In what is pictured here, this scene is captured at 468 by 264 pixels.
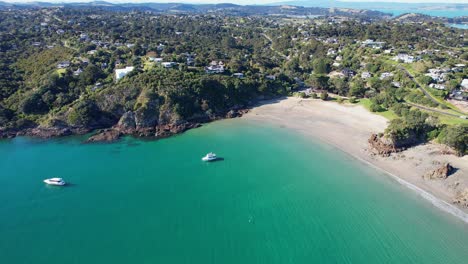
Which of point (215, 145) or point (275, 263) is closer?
point (275, 263)

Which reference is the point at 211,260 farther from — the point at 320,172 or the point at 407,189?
the point at 407,189

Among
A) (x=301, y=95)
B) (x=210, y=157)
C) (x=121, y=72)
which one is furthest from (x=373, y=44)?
(x=210, y=157)

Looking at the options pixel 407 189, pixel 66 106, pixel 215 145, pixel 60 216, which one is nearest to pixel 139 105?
pixel 66 106

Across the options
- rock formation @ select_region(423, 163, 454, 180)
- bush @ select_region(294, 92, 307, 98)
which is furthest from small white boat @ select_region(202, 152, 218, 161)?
bush @ select_region(294, 92, 307, 98)

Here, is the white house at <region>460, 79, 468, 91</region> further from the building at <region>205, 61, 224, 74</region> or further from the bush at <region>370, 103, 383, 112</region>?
the building at <region>205, 61, 224, 74</region>

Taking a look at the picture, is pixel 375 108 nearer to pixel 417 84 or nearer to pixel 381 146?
pixel 381 146

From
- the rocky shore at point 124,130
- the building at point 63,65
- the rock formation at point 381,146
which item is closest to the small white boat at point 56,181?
the rocky shore at point 124,130
